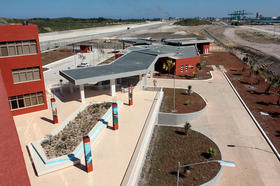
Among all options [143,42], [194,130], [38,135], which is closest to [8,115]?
[38,135]

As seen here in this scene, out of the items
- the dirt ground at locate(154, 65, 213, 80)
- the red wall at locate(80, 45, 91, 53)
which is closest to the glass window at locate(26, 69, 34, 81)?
the dirt ground at locate(154, 65, 213, 80)

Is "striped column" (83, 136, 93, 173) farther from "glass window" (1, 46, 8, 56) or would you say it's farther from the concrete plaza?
"glass window" (1, 46, 8, 56)

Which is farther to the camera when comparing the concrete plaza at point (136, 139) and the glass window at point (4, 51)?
the glass window at point (4, 51)

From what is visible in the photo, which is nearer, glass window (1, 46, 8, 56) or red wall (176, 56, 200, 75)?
glass window (1, 46, 8, 56)

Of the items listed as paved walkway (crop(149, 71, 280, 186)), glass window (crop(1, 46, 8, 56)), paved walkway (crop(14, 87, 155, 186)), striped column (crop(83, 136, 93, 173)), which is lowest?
paved walkway (crop(149, 71, 280, 186))

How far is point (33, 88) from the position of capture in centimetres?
2581

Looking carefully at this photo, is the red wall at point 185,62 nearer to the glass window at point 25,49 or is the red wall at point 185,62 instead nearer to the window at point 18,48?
the window at point 18,48

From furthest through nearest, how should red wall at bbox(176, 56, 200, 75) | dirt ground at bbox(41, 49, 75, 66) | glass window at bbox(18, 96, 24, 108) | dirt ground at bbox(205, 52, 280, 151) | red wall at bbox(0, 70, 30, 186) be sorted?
dirt ground at bbox(41, 49, 75, 66) < red wall at bbox(176, 56, 200, 75) < dirt ground at bbox(205, 52, 280, 151) < glass window at bbox(18, 96, 24, 108) < red wall at bbox(0, 70, 30, 186)

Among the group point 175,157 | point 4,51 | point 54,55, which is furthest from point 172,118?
point 54,55

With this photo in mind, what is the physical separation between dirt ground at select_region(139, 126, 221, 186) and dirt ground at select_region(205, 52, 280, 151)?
816 centimetres

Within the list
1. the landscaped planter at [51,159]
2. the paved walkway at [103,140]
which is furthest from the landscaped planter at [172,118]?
the landscaped planter at [51,159]

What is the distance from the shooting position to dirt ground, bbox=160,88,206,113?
99.0 ft

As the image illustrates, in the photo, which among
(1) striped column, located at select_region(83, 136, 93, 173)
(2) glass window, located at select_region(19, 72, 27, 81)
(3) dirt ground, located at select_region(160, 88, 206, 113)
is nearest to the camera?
(1) striped column, located at select_region(83, 136, 93, 173)

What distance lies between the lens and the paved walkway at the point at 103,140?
50.8 ft
